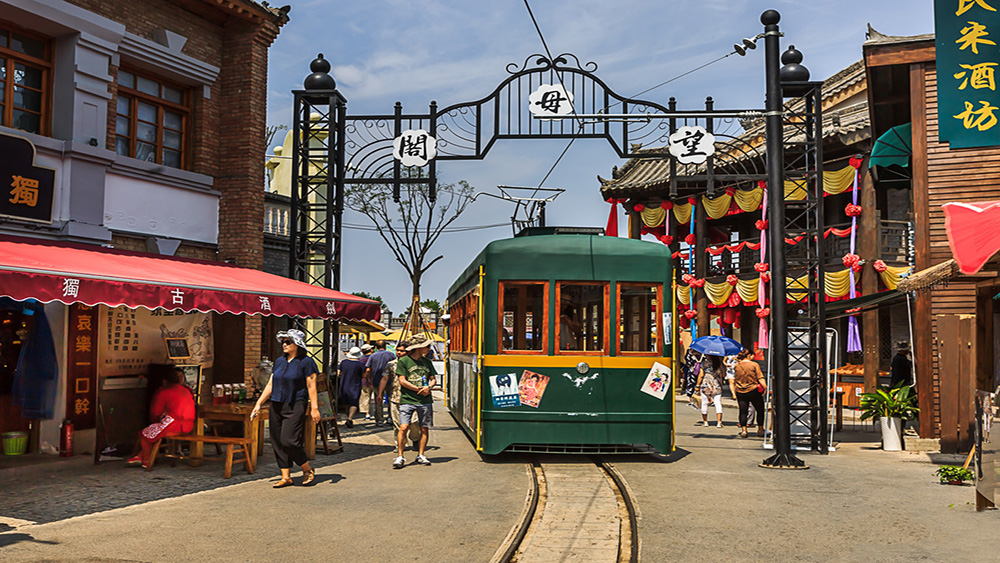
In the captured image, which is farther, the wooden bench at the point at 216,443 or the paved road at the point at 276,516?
the wooden bench at the point at 216,443

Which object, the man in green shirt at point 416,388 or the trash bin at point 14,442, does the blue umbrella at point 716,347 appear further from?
the trash bin at point 14,442

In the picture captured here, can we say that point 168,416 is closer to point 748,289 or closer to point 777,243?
point 777,243

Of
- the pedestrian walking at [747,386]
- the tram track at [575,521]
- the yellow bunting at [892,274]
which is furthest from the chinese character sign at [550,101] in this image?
the yellow bunting at [892,274]

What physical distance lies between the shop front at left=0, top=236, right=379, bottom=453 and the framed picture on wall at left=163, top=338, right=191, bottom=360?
2 centimetres

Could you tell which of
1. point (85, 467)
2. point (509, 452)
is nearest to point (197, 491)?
point (85, 467)

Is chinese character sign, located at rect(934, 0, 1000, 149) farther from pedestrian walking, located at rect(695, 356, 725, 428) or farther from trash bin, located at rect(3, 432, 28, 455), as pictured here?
trash bin, located at rect(3, 432, 28, 455)

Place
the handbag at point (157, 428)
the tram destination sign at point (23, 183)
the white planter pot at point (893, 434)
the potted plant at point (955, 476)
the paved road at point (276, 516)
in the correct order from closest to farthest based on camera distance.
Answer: the paved road at point (276, 516) → the potted plant at point (955, 476) → the handbag at point (157, 428) → the tram destination sign at point (23, 183) → the white planter pot at point (893, 434)

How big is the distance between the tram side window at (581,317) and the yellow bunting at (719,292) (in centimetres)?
1753

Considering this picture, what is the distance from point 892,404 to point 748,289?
537 inches

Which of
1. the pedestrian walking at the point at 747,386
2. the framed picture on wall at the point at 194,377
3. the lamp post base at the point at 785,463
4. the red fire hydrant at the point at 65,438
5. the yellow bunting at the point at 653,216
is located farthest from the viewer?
the yellow bunting at the point at 653,216

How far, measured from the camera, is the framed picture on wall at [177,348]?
12828mm

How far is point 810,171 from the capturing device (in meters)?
13.9

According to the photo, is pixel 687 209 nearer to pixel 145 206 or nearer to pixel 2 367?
pixel 145 206

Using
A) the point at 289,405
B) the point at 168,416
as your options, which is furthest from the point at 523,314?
the point at 168,416
